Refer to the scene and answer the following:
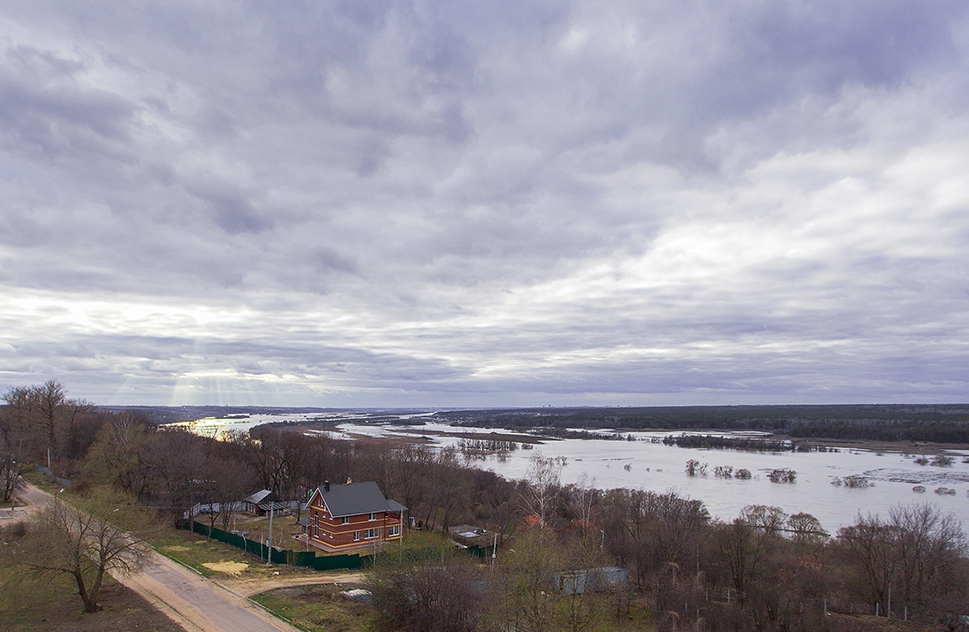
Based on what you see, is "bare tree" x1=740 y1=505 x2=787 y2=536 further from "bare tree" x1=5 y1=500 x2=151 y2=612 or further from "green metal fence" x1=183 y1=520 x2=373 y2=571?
"bare tree" x1=5 y1=500 x2=151 y2=612

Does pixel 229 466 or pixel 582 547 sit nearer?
pixel 582 547

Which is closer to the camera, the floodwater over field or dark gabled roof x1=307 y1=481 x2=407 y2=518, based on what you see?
dark gabled roof x1=307 y1=481 x2=407 y2=518

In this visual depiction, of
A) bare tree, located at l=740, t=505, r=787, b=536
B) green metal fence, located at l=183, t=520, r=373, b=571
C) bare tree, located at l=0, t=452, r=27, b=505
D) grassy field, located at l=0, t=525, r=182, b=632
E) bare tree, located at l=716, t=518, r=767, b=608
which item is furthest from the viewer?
bare tree, located at l=0, t=452, r=27, b=505

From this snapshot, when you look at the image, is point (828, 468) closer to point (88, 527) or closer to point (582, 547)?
point (582, 547)

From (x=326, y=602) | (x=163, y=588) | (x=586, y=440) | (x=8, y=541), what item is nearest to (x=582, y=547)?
(x=326, y=602)

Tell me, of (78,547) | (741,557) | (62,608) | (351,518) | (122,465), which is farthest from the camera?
(122,465)

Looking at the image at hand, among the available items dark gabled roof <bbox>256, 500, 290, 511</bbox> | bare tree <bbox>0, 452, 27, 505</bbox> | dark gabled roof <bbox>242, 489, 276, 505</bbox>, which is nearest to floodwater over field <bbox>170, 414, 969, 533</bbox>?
dark gabled roof <bbox>256, 500, 290, 511</bbox>

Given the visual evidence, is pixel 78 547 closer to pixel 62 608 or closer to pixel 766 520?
pixel 62 608

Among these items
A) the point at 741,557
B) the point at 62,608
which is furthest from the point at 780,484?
the point at 62,608
